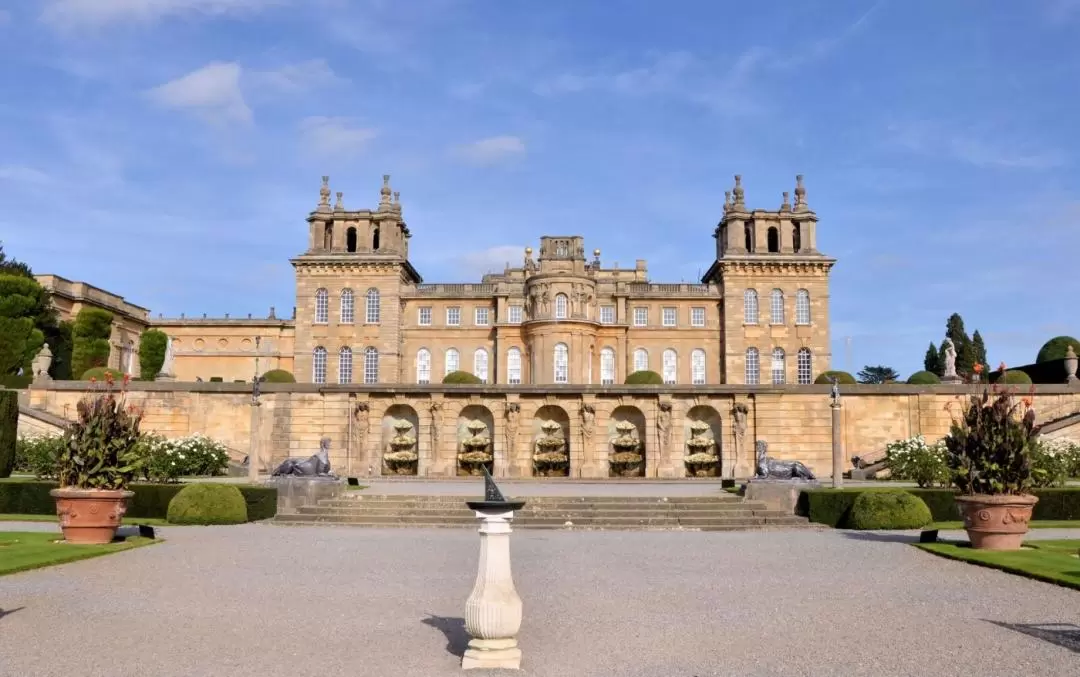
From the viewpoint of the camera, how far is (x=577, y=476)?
1248 inches

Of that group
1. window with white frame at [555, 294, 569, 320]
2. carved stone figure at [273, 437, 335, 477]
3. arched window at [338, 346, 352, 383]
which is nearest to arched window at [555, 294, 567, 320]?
window with white frame at [555, 294, 569, 320]

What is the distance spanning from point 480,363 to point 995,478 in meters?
47.4

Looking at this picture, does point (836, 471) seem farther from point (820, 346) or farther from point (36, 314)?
point (36, 314)

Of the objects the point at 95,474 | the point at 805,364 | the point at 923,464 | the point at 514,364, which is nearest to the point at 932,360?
the point at 805,364

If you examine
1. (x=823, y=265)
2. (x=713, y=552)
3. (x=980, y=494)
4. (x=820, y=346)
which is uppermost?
(x=823, y=265)

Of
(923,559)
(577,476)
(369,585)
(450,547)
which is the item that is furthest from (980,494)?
(577,476)

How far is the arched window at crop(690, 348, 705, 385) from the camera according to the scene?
5934cm

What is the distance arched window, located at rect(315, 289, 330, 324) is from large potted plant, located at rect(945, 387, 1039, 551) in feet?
162

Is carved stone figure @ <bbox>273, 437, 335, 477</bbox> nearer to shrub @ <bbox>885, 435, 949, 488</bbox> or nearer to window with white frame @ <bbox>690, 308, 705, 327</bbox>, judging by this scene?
shrub @ <bbox>885, 435, 949, 488</bbox>

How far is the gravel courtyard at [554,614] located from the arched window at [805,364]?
44.5 metres

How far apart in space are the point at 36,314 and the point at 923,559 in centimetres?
5038

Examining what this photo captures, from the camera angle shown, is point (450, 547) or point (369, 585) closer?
point (369, 585)

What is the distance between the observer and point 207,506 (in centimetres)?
1842

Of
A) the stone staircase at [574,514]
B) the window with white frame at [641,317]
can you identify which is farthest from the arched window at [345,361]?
the stone staircase at [574,514]
